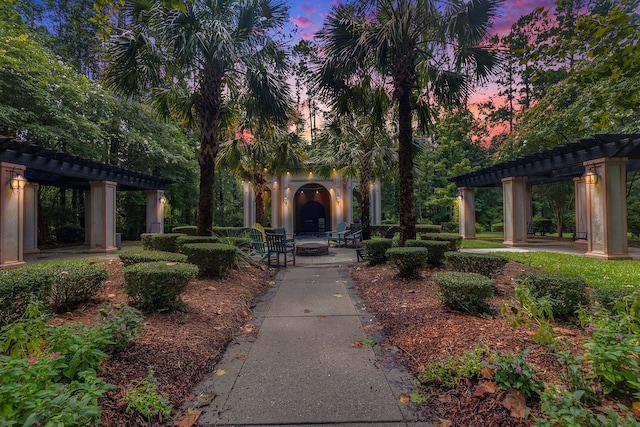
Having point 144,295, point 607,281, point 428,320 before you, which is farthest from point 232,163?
point 607,281

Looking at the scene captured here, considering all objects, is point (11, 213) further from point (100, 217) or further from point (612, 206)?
point (612, 206)

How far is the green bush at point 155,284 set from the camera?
328 centimetres

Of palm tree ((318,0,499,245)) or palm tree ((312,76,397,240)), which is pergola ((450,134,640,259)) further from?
palm tree ((312,76,397,240))

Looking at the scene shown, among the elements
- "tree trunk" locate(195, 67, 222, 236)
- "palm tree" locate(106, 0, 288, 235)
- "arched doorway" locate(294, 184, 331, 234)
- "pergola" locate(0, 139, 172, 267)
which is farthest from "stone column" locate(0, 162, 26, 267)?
"arched doorway" locate(294, 184, 331, 234)

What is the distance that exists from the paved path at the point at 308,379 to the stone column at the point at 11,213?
28.2 ft

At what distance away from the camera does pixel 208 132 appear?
7023 mm

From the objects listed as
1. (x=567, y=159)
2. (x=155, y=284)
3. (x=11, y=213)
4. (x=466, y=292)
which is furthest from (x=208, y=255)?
(x=567, y=159)

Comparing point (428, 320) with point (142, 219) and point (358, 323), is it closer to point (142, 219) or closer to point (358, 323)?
point (358, 323)

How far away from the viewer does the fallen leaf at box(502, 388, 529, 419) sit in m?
1.84

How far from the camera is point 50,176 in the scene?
37.5ft

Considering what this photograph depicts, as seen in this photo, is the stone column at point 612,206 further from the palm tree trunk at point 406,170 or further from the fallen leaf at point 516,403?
the fallen leaf at point 516,403

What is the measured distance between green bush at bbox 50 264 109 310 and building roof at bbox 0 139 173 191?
274 inches

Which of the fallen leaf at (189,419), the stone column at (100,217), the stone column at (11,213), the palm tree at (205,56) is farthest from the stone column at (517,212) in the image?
the stone column at (11,213)

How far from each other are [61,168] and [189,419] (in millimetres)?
11449
